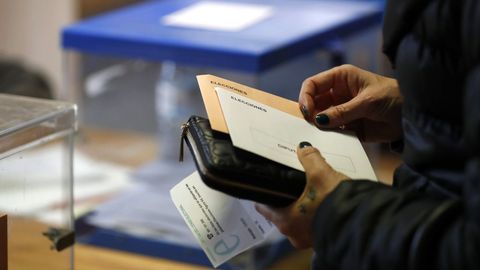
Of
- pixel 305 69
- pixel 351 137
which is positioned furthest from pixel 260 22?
pixel 351 137

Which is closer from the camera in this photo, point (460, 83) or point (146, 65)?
point (460, 83)

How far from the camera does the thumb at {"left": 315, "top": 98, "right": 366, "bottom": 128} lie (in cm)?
115

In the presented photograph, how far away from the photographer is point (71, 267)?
1551 mm

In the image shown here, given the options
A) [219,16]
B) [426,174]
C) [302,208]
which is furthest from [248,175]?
[219,16]

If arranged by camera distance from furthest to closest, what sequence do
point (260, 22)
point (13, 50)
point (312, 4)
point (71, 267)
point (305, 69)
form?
point (13, 50) < point (312, 4) < point (260, 22) < point (305, 69) < point (71, 267)

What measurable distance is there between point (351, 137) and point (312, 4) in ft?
5.03

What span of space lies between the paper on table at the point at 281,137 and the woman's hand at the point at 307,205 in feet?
0.08

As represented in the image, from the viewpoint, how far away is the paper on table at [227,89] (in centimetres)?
108

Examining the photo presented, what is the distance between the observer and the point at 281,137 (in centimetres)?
109

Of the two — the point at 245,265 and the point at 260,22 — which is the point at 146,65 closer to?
the point at 260,22

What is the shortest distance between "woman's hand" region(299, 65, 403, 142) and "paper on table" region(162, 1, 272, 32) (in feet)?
3.46

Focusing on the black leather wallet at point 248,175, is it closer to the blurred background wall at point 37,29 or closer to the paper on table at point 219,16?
the paper on table at point 219,16

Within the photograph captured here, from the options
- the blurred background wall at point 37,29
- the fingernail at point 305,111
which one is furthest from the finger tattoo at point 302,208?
the blurred background wall at point 37,29

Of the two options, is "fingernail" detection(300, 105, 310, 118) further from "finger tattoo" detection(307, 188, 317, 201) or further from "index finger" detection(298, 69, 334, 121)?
"finger tattoo" detection(307, 188, 317, 201)
